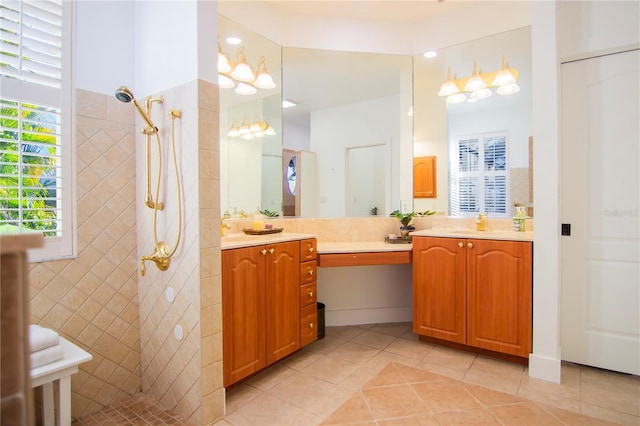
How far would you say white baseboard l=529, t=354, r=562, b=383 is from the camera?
2.23 meters

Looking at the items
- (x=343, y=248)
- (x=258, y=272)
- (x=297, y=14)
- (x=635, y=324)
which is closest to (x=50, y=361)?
(x=258, y=272)

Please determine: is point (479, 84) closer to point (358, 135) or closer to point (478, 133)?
point (478, 133)

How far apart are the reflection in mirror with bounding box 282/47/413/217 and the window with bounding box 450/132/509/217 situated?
0.46 meters

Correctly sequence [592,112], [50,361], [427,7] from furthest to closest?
1. [427,7]
2. [592,112]
3. [50,361]

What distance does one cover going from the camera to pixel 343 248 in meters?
2.83

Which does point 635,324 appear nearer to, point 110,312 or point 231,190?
point 231,190

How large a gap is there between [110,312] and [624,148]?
3.43 metres

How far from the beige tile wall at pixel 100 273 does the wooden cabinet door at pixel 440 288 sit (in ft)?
6.91

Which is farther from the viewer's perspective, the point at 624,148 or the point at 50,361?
the point at 624,148

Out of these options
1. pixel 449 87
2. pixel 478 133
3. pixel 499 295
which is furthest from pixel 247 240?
pixel 449 87

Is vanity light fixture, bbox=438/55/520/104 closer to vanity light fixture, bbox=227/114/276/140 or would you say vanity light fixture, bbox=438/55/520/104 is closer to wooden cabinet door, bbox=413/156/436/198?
wooden cabinet door, bbox=413/156/436/198

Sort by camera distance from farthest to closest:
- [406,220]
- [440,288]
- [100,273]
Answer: [406,220] → [440,288] → [100,273]

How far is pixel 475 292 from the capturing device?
2.56 m

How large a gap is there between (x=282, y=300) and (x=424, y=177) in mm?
1888
